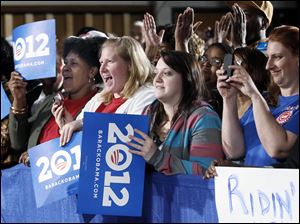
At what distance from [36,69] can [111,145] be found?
62 cm

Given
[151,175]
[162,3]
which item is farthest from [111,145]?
[162,3]

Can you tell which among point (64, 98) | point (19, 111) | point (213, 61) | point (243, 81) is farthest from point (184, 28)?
point (19, 111)

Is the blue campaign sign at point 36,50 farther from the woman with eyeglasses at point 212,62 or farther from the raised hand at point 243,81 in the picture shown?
the raised hand at point 243,81

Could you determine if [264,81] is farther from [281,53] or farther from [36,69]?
[36,69]

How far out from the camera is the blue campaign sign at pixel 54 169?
2.72 m

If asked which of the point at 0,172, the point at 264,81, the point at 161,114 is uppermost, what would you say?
the point at 264,81

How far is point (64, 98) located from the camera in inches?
114

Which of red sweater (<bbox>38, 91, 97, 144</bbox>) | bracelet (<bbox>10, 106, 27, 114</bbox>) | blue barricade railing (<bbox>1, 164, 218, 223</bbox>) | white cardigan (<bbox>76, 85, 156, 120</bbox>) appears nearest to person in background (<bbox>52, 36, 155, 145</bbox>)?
white cardigan (<bbox>76, 85, 156, 120</bbox>)

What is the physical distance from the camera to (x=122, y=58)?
2.63m

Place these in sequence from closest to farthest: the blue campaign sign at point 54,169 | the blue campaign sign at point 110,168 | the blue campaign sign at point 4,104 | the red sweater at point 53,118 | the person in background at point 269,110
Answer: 1. the person in background at point 269,110
2. the blue campaign sign at point 110,168
3. the blue campaign sign at point 54,169
4. the red sweater at point 53,118
5. the blue campaign sign at point 4,104

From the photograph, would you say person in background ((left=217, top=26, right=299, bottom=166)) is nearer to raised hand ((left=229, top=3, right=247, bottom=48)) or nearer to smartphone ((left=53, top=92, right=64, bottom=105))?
raised hand ((left=229, top=3, right=247, bottom=48))

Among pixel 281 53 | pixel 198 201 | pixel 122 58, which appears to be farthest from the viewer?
pixel 122 58

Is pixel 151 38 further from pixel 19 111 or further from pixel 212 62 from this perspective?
pixel 19 111

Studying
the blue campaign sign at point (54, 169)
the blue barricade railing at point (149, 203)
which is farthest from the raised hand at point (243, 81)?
the blue campaign sign at point (54, 169)
